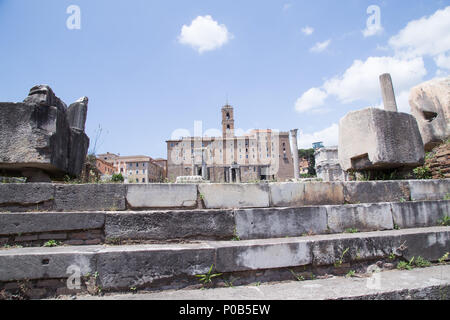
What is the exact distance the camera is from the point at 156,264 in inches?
115

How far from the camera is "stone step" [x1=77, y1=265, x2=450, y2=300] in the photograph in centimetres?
271

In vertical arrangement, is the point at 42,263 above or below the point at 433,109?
below

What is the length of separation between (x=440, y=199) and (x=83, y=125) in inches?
264

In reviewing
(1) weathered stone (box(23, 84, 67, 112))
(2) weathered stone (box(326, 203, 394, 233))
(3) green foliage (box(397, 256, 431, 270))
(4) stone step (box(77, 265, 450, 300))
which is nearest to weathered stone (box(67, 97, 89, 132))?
(1) weathered stone (box(23, 84, 67, 112))

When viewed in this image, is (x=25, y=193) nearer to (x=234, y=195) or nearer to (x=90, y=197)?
(x=90, y=197)

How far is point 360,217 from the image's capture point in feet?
13.6

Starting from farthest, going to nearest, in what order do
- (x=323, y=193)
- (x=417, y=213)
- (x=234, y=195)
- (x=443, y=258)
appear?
1. (x=417, y=213)
2. (x=323, y=193)
3. (x=234, y=195)
4. (x=443, y=258)

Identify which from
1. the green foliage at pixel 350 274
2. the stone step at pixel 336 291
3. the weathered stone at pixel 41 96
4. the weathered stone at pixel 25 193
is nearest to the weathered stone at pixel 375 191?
the green foliage at pixel 350 274

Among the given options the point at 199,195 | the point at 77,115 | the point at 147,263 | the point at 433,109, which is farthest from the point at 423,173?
the point at 77,115

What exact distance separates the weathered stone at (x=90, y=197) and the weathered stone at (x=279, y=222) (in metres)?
1.60

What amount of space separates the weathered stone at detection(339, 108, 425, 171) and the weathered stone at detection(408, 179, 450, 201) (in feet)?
1.43

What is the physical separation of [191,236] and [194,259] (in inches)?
18.8
